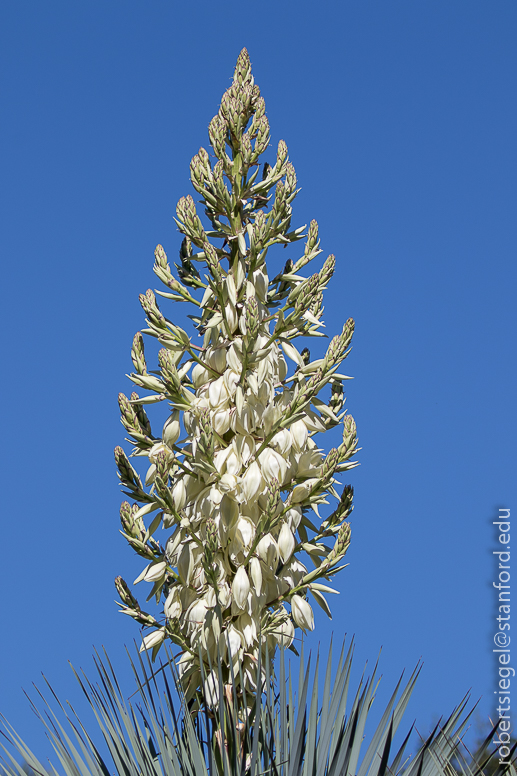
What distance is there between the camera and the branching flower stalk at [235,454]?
271 cm

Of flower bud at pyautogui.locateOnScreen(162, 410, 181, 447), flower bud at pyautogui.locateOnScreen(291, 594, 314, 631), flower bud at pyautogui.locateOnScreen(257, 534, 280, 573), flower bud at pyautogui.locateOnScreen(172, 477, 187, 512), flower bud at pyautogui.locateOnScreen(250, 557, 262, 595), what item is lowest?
flower bud at pyautogui.locateOnScreen(291, 594, 314, 631)

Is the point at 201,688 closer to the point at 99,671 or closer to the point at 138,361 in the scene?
the point at 99,671

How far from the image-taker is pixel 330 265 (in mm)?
3068

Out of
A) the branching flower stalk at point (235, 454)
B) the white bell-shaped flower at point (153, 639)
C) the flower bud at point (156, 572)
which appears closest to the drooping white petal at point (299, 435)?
the branching flower stalk at point (235, 454)

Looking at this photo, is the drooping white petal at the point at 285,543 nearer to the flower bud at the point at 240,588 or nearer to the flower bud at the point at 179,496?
the flower bud at the point at 240,588

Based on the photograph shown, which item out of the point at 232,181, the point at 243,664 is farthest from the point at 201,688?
the point at 232,181

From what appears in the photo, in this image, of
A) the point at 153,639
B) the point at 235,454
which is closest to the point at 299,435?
the point at 235,454

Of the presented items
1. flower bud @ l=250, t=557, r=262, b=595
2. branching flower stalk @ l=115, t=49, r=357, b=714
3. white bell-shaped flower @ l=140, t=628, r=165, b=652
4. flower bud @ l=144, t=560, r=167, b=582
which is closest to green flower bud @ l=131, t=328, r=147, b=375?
branching flower stalk @ l=115, t=49, r=357, b=714

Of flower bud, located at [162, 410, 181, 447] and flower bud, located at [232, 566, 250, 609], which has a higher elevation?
flower bud, located at [162, 410, 181, 447]

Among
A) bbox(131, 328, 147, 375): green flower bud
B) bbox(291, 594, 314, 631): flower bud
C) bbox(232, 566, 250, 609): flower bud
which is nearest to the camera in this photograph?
bbox(232, 566, 250, 609): flower bud

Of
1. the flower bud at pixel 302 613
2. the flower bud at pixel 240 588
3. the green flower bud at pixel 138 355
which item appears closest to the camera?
the flower bud at pixel 240 588

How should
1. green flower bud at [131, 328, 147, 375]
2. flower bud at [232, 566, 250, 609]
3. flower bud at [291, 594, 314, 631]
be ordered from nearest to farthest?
flower bud at [232, 566, 250, 609], flower bud at [291, 594, 314, 631], green flower bud at [131, 328, 147, 375]

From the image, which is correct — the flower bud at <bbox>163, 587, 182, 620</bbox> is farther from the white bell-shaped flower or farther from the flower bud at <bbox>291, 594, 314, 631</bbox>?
the flower bud at <bbox>291, 594, 314, 631</bbox>

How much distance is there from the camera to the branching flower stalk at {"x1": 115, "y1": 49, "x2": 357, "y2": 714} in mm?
2707
